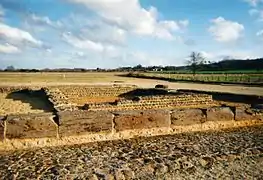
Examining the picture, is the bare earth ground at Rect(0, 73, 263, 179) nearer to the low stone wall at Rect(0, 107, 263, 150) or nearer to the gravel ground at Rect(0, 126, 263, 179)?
the gravel ground at Rect(0, 126, 263, 179)

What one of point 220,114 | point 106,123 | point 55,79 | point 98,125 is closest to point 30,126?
point 98,125

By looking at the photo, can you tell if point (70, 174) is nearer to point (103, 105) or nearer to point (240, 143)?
point (240, 143)

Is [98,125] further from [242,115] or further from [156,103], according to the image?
[156,103]

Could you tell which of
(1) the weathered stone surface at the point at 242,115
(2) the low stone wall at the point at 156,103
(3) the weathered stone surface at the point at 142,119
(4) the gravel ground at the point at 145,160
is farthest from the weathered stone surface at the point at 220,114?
(2) the low stone wall at the point at 156,103

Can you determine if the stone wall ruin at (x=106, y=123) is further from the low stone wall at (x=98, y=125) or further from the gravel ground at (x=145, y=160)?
the gravel ground at (x=145, y=160)

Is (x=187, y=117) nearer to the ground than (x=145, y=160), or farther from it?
farther from it

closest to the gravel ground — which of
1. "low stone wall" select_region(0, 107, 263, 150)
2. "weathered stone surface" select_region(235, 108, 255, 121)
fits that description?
"low stone wall" select_region(0, 107, 263, 150)

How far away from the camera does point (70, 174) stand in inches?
175

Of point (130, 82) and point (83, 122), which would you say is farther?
point (130, 82)

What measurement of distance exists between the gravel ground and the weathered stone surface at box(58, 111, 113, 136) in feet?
1.45

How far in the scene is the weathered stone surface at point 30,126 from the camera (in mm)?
6086

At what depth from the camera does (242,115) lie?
8547 mm

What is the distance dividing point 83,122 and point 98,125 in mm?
302

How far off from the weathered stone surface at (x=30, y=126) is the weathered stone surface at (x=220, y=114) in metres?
3.55
